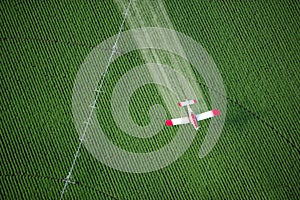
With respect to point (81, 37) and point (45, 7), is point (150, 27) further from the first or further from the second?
point (45, 7)

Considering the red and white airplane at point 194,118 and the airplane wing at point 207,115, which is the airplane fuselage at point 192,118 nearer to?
the red and white airplane at point 194,118

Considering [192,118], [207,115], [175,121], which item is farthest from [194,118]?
[175,121]

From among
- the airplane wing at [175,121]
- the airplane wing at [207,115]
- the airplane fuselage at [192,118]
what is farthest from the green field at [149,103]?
the airplane wing at [207,115]

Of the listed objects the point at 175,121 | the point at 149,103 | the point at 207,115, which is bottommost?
the point at 207,115

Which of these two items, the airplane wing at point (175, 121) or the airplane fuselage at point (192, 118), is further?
→ the airplane wing at point (175, 121)

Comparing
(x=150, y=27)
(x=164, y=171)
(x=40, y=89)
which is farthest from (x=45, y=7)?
(x=164, y=171)

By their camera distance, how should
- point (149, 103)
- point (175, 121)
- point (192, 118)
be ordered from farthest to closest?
point (149, 103) → point (175, 121) → point (192, 118)

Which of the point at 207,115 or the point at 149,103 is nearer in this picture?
the point at 207,115

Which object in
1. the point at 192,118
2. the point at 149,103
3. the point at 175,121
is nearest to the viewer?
the point at 192,118

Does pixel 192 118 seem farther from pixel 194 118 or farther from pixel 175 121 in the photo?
pixel 175 121

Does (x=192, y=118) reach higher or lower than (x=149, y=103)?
lower
